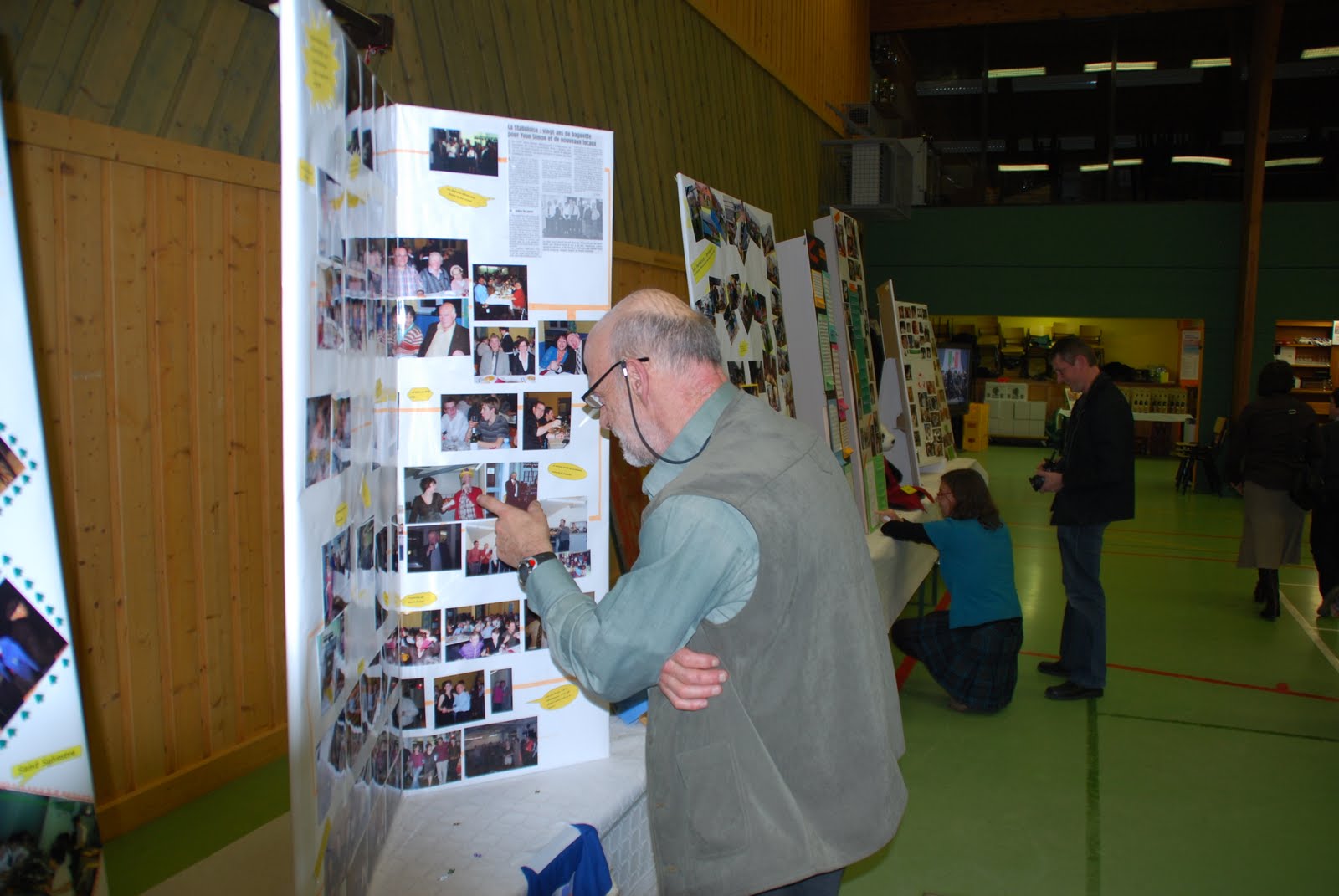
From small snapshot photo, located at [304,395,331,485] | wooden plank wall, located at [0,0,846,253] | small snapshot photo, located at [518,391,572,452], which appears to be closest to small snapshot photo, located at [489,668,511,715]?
small snapshot photo, located at [518,391,572,452]

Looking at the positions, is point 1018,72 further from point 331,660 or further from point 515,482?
point 331,660

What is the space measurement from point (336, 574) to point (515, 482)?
A: 0.80 m

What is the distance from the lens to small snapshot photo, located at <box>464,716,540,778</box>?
2.27 m

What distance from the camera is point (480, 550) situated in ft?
7.14

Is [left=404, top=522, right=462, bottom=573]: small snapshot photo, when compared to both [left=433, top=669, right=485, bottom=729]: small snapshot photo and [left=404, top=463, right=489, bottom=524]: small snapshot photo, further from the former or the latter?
[left=433, top=669, right=485, bottom=729]: small snapshot photo

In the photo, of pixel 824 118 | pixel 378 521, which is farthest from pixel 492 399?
pixel 824 118

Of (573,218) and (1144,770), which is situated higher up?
(573,218)

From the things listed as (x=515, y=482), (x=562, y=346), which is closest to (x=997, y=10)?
(x=562, y=346)

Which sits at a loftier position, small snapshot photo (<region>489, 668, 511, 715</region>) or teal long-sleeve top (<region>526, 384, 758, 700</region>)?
teal long-sleeve top (<region>526, 384, 758, 700</region>)

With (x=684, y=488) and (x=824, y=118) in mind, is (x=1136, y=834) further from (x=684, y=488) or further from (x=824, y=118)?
(x=824, y=118)

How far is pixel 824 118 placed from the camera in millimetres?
10734

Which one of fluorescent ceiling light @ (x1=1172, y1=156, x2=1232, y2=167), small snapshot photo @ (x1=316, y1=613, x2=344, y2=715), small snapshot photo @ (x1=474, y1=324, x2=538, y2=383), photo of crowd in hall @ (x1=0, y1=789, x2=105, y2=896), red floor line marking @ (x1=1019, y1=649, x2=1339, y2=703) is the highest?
fluorescent ceiling light @ (x1=1172, y1=156, x2=1232, y2=167)

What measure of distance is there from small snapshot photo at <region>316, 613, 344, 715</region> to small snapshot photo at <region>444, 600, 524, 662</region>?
65 centimetres

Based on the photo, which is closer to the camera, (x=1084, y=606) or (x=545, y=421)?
(x=545, y=421)
